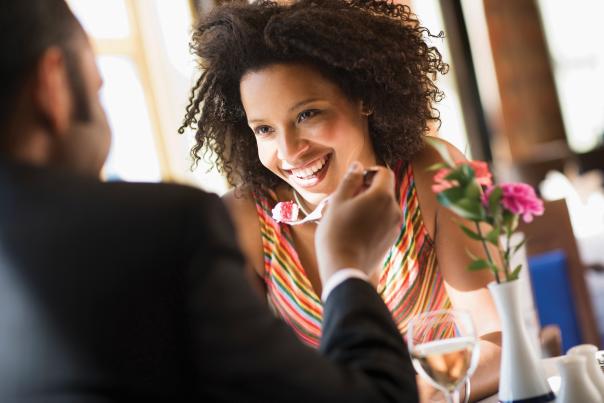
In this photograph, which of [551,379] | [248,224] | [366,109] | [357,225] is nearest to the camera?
[357,225]

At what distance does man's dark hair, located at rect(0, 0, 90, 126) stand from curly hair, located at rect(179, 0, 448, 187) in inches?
41.2

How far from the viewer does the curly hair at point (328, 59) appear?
6.04 feet

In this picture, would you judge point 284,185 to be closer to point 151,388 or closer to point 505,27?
point 151,388

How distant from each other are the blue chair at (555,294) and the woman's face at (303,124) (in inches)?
43.0

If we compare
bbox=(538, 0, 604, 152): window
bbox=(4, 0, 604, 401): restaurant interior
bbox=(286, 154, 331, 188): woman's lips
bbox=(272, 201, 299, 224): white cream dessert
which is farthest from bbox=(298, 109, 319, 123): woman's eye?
bbox=(538, 0, 604, 152): window

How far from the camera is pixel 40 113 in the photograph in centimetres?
80

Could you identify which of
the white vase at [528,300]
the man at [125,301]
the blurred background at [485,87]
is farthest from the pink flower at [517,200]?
the blurred background at [485,87]

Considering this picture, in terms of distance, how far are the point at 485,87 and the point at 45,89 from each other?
8.91 metres

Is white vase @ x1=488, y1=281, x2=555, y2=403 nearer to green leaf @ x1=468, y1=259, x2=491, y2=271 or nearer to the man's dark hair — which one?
green leaf @ x1=468, y1=259, x2=491, y2=271

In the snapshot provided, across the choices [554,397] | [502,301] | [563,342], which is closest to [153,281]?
[502,301]

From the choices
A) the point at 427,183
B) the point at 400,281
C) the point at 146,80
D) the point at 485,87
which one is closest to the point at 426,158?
the point at 427,183

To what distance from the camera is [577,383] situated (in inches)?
46.4

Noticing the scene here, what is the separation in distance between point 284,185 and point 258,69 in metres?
0.39

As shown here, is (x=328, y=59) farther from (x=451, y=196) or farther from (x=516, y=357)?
(x=516, y=357)
